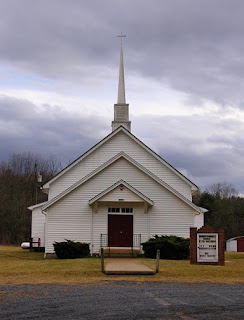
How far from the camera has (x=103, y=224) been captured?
30.2 meters

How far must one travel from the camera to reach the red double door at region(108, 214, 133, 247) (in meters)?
30.3

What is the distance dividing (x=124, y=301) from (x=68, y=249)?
15.3m

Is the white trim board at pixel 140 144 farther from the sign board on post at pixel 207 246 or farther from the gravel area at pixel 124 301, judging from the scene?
the gravel area at pixel 124 301

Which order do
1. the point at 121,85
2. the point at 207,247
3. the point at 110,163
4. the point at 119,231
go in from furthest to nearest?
the point at 121,85
the point at 110,163
the point at 119,231
the point at 207,247

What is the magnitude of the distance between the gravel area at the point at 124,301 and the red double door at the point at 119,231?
13186 mm

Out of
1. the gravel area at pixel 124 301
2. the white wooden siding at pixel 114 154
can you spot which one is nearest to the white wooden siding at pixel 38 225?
the white wooden siding at pixel 114 154

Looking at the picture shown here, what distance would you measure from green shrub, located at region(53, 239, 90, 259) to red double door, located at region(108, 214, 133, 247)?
2440 mm

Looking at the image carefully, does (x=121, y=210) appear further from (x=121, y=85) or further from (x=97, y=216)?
(x=121, y=85)

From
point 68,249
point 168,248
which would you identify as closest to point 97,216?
point 68,249

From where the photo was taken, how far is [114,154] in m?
33.2

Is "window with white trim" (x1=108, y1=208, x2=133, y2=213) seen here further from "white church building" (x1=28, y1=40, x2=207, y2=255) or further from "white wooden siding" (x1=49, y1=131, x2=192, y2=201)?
"white wooden siding" (x1=49, y1=131, x2=192, y2=201)

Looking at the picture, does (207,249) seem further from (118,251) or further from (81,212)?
(81,212)

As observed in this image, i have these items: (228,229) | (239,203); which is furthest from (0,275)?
(239,203)

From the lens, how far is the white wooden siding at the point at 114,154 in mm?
33125
